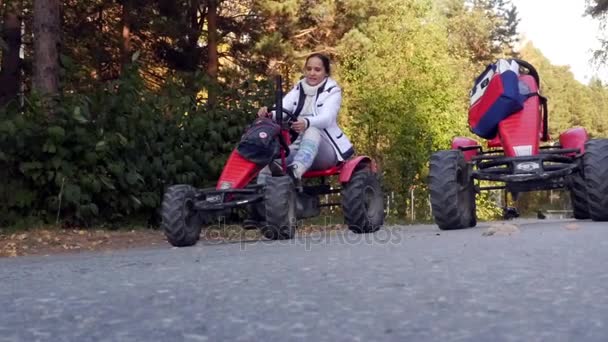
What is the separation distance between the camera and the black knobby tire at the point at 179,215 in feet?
22.1

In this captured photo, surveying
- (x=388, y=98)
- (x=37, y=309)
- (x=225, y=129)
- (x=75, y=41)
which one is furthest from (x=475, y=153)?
(x=388, y=98)

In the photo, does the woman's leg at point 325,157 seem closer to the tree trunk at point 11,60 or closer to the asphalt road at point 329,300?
the asphalt road at point 329,300

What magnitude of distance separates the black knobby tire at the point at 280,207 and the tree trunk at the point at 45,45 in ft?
19.1

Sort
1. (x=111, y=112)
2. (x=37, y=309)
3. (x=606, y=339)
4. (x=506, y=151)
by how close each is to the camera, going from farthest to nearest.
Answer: (x=111, y=112)
(x=506, y=151)
(x=37, y=309)
(x=606, y=339)

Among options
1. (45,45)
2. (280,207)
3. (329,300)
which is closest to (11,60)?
(45,45)

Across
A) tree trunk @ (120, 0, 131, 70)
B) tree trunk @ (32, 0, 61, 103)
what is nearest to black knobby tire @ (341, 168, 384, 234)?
tree trunk @ (32, 0, 61, 103)

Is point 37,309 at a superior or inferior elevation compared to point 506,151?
inferior

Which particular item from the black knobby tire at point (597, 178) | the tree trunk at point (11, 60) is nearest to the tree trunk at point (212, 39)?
the tree trunk at point (11, 60)

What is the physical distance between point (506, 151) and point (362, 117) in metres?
19.0

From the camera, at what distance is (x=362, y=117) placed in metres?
27.2

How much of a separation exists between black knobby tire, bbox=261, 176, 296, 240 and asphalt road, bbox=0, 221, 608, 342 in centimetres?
249

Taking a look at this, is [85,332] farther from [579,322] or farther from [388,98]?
[388,98]

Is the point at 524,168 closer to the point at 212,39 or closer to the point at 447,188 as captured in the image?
the point at 447,188

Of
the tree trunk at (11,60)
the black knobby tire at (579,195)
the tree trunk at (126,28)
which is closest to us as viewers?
the black knobby tire at (579,195)
